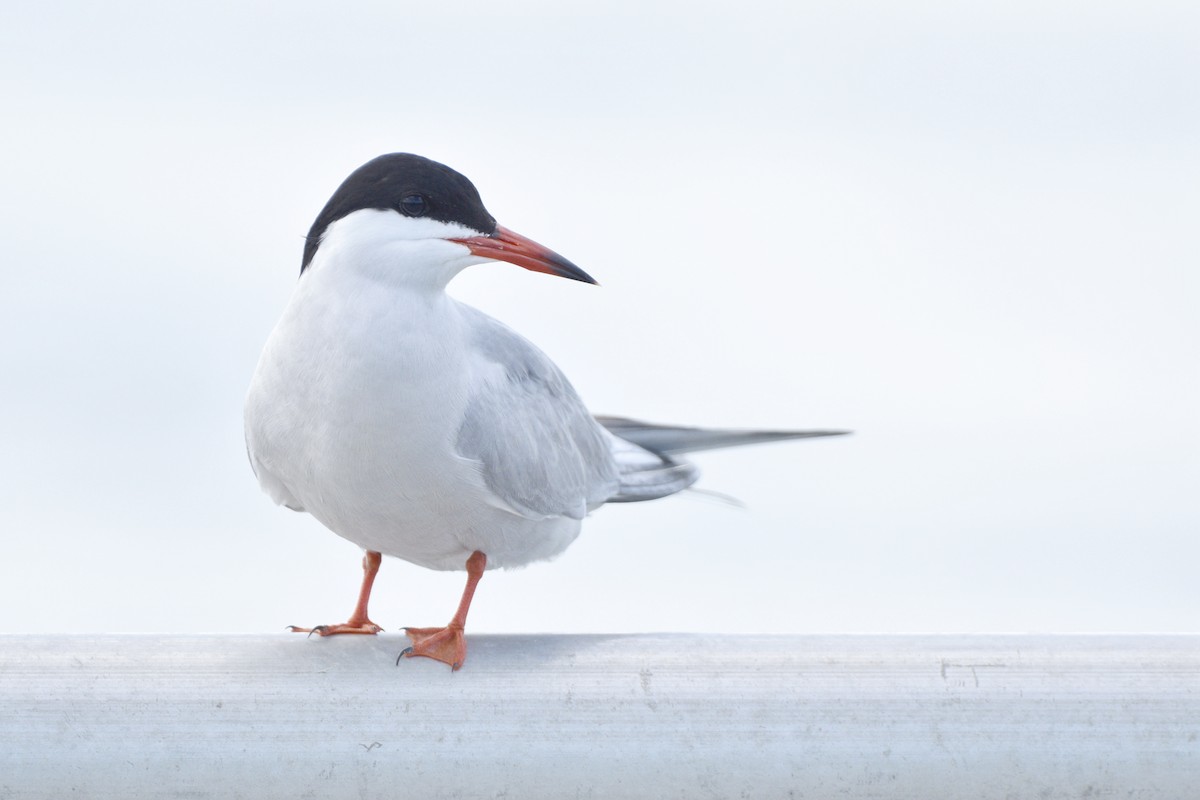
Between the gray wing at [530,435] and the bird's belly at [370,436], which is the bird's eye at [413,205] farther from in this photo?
the gray wing at [530,435]

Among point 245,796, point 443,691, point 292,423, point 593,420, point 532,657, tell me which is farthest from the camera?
point 593,420

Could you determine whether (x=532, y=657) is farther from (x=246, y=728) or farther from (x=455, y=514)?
(x=455, y=514)

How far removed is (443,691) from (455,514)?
2.47 ft

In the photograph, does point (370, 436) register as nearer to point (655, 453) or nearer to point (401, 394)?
point (401, 394)

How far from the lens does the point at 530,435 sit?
9.41ft

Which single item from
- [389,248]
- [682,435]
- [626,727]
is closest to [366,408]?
[389,248]

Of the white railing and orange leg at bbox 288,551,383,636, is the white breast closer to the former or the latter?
orange leg at bbox 288,551,383,636

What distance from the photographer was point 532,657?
6.88 feet

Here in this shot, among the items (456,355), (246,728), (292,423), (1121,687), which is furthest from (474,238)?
(1121,687)

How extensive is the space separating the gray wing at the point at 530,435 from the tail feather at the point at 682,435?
4.7 inches

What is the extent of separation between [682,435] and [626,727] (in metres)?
1.48

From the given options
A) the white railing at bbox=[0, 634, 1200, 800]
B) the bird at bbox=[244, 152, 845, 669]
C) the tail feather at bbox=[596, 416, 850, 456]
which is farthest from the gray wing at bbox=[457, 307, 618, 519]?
the white railing at bbox=[0, 634, 1200, 800]

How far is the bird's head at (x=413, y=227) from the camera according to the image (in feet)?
8.45

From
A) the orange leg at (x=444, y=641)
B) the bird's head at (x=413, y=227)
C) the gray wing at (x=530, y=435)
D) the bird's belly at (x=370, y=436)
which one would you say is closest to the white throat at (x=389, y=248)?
the bird's head at (x=413, y=227)
